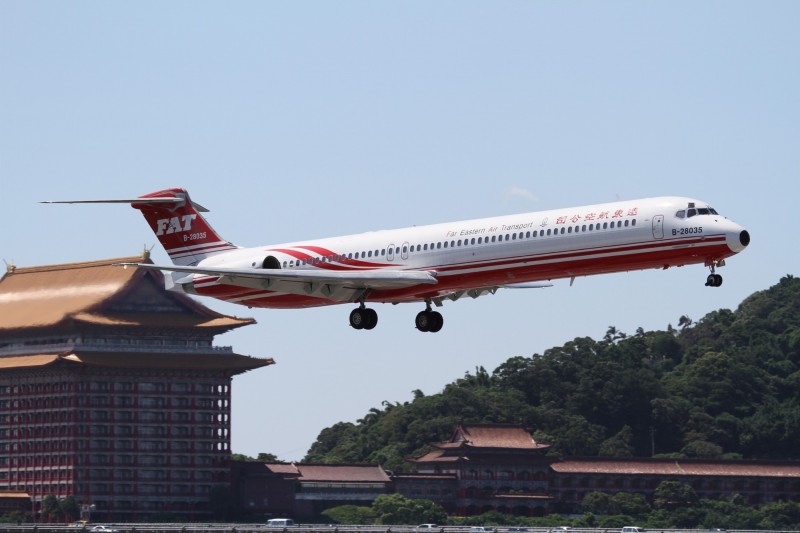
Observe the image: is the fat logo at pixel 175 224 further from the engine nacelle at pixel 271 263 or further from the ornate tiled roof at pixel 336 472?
the ornate tiled roof at pixel 336 472

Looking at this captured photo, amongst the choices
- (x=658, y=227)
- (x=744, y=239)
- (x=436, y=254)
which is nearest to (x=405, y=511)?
(x=436, y=254)

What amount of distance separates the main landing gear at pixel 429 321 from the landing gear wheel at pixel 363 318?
203 centimetres

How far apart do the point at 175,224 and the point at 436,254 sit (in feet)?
63.6

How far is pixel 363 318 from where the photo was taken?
8250 cm

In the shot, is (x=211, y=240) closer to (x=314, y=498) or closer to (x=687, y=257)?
(x=687, y=257)

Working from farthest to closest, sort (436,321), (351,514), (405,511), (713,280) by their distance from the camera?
1. (351,514)
2. (405,511)
3. (436,321)
4. (713,280)

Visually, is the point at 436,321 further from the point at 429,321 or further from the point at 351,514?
the point at 351,514

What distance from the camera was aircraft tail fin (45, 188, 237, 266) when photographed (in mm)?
92062

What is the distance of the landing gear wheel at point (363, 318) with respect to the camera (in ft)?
271

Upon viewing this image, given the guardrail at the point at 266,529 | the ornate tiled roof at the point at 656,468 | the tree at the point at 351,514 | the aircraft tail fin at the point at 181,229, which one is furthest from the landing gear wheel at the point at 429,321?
the ornate tiled roof at the point at 656,468

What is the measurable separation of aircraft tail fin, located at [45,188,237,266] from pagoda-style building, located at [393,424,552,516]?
337 feet

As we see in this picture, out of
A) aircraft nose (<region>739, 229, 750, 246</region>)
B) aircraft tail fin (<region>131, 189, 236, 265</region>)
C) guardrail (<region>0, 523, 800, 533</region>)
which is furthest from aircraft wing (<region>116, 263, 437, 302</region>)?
guardrail (<region>0, 523, 800, 533</region>)

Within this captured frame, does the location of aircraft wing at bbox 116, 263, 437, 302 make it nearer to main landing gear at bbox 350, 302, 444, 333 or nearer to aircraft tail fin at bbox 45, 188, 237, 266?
main landing gear at bbox 350, 302, 444, 333

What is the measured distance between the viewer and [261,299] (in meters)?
86.0
